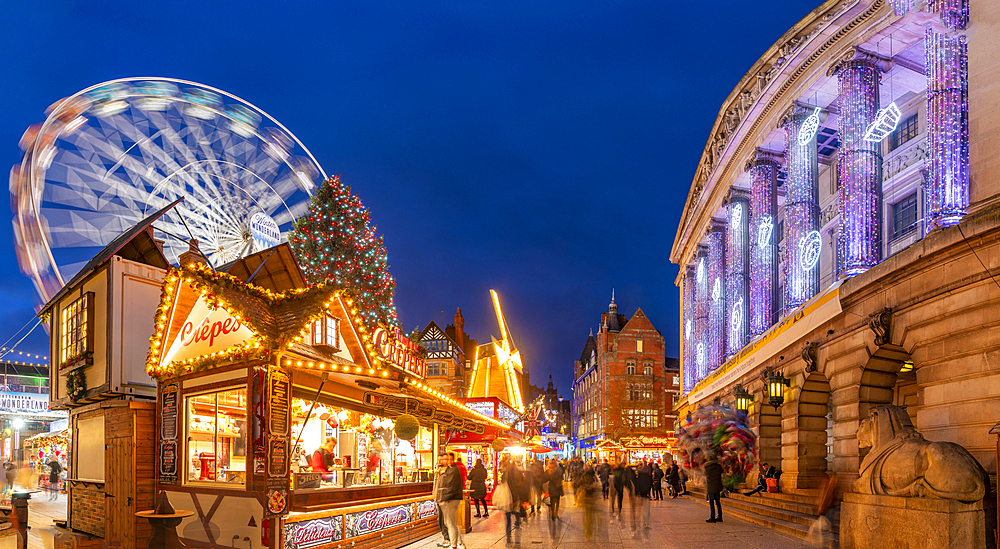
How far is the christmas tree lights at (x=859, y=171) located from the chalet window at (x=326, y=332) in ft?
44.0

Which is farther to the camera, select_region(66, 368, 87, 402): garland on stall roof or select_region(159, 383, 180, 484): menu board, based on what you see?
select_region(66, 368, 87, 402): garland on stall roof

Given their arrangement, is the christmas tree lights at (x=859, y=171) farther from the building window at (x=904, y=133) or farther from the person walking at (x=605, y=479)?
the person walking at (x=605, y=479)

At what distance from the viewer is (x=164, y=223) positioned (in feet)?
68.1

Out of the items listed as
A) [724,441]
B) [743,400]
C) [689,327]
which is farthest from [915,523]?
[689,327]

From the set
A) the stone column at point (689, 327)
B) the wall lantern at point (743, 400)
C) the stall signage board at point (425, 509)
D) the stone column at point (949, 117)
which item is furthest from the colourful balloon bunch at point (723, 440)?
the stone column at point (689, 327)

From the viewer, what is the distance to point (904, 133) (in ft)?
69.1

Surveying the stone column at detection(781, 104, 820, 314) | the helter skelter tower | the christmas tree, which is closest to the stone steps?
the stone column at detection(781, 104, 820, 314)

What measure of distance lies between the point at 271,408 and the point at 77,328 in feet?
33.0

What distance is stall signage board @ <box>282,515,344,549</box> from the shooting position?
10.4m

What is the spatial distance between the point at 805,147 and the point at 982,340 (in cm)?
1404

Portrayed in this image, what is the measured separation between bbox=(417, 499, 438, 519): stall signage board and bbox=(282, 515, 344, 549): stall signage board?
11.6 feet

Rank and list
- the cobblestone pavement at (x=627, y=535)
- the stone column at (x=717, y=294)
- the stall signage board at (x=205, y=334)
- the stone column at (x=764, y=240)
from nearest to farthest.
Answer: the stall signage board at (x=205, y=334) < the cobblestone pavement at (x=627, y=535) < the stone column at (x=764, y=240) < the stone column at (x=717, y=294)

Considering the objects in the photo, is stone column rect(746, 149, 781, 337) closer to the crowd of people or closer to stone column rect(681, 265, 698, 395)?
the crowd of people

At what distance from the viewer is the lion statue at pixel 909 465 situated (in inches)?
388
